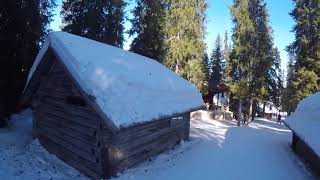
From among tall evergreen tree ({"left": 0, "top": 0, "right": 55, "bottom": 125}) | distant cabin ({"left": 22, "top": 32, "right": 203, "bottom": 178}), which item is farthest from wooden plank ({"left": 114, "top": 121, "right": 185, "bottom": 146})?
tall evergreen tree ({"left": 0, "top": 0, "right": 55, "bottom": 125})

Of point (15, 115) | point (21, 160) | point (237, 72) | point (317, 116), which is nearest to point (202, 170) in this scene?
point (317, 116)

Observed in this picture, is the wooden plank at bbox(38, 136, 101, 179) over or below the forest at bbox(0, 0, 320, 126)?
below

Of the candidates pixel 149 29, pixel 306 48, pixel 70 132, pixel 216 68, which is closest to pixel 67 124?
pixel 70 132

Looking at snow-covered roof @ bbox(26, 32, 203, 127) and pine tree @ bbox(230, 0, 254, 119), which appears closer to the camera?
snow-covered roof @ bbox(26, 32, 203, 127)

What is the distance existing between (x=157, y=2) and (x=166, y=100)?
60.2ft

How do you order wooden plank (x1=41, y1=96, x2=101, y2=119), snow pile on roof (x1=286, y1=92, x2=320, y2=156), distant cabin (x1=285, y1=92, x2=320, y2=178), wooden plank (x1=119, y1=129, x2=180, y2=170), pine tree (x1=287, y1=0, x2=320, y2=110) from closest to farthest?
wooden plank (x1=41, y1=96, x2=101, y2=119)
wooden plank (x1=119, y1=129, x2=180, y2=170)
snow pile on roof (x1=286, y1=92, x2=320, y2=156)
distant cabin (x1=285, y1=92, x2=320, y2=178)
pine tree (x1=287, y1=0, x2=320, y2=110)

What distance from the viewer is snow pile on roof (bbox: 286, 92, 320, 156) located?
1429 cm

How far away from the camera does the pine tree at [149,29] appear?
3309 centimetres

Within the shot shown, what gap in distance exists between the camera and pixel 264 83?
39.8m

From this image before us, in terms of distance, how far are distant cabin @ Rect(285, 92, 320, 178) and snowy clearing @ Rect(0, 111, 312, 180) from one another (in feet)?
1.64

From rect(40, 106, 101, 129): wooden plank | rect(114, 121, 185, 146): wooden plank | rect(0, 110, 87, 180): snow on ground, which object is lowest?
rect(0, 110, 87, 180): snow on ground

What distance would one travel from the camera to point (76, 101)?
1438 cm

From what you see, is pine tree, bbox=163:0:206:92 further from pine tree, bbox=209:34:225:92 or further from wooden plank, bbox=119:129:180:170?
pine tree, bbox=209:34:225:92

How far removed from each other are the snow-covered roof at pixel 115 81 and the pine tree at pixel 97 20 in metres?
11.8
